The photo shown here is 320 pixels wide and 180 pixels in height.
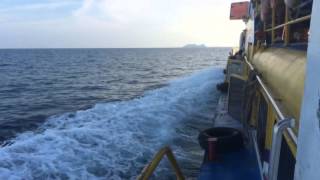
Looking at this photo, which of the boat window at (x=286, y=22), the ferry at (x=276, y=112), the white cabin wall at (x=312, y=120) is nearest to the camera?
the white cabin wall at (x=312, y=120)

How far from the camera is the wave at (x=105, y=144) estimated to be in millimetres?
8703

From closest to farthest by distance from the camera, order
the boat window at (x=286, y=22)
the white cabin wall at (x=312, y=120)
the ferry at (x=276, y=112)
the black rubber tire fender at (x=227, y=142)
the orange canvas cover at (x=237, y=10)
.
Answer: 1. the white cabin wall at (x=312, y=120)
2. the ferry at (x=276, y=112)
3. the boat window at (x=286, y=22)
4. the black rubber tire fender at (x=227, y=142)
5. the orange canvas cover at (x=237, y=10)

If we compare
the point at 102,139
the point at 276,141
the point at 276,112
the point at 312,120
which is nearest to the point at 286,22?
the point at 276,112

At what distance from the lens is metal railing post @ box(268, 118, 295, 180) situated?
6.16 ft

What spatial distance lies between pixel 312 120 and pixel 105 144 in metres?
9.57

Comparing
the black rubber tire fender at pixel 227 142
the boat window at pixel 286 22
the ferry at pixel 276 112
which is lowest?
the black rubber tire fender at pixel 227 142

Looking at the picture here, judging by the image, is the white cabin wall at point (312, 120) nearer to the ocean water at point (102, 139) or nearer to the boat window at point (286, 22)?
the boat window at point (286, 22)

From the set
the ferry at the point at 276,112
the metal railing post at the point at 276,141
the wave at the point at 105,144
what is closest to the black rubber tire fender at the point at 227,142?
the ferry at the point at 276,112

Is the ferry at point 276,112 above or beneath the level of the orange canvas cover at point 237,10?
beneath

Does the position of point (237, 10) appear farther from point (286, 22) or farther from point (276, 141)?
point (276, 141)

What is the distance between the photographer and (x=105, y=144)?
10.7 meters

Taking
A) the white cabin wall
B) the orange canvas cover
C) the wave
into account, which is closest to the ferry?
the white cabin wall

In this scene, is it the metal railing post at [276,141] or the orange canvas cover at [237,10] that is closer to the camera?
the metal railing post at [276,141]

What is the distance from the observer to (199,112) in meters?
16.4
